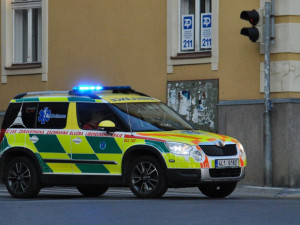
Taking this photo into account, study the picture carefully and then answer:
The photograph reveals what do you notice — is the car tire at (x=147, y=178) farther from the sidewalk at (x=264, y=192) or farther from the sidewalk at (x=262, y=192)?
the sidewalk at (x=264, y=192)

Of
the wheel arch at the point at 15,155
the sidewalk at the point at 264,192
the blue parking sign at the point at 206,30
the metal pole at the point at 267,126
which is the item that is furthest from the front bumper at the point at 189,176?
the blue parking sign at the point at 206,30

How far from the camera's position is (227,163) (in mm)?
16719

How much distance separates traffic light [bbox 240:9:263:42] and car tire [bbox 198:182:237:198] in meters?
5.49

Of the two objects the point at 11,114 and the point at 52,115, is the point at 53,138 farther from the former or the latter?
the point at 11,114

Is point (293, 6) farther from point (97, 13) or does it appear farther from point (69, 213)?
point (69, 213)

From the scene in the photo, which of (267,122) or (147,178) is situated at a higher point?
(267,122)

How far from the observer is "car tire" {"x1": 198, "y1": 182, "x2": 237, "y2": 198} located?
1738cm

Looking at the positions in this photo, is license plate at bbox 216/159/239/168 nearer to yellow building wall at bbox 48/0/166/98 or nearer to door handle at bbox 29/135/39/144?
door handle at bbox 29/135/39/144

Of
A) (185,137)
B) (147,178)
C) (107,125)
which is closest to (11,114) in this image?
(107,125)

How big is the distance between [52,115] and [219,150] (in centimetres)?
305

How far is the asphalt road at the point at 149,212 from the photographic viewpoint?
1237 centimetres

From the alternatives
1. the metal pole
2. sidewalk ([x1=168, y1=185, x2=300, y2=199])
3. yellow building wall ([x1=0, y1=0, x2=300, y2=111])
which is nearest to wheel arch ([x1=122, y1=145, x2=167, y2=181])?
sidewalk ([x1=168, y1=185, x2=300, y2=199])

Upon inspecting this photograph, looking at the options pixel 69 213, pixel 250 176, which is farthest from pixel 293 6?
pixel 69 213

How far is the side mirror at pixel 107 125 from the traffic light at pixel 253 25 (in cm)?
601
